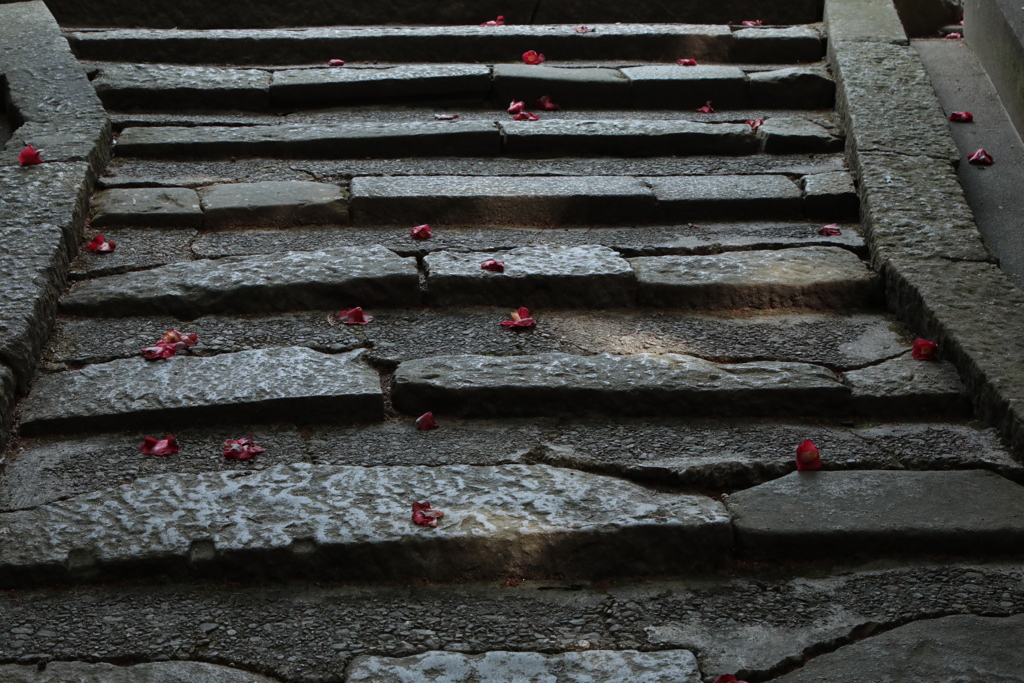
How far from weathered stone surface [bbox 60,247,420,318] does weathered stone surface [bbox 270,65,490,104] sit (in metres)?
1.34

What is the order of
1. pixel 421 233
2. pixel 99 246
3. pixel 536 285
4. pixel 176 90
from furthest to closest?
1. pixel 176 90
2. pixel 421 233
3. pixel 99 246
4. pixel 536 285

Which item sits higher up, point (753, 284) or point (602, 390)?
point (753, 284)

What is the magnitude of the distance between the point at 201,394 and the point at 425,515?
688 millimetres

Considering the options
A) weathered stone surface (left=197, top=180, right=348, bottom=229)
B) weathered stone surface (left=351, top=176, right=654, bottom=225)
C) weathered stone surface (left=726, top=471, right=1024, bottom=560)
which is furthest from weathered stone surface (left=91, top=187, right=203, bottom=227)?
weathered stone surface (left=726, top=471, right=1024, bottom=560)

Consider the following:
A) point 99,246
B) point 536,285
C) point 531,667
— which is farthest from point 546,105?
point 531,667

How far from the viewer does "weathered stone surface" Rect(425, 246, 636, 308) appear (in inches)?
110

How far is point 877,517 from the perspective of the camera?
204 centimetres

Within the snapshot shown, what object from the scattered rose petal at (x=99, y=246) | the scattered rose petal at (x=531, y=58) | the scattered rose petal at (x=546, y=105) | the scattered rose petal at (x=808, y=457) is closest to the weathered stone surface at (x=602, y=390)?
→ the scattered rose petal at (x=808, y=457)

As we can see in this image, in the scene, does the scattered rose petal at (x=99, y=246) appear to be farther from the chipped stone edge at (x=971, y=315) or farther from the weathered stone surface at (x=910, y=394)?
the chipped stone edge at (x=971, y=315)

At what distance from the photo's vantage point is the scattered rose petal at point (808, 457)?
217 cm

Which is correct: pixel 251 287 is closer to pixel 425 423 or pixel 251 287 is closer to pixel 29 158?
pixel 425 423

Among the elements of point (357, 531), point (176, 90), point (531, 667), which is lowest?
point (531, 667)

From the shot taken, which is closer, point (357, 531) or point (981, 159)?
point (357, 531)

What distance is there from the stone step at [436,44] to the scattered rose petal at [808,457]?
106 inches
